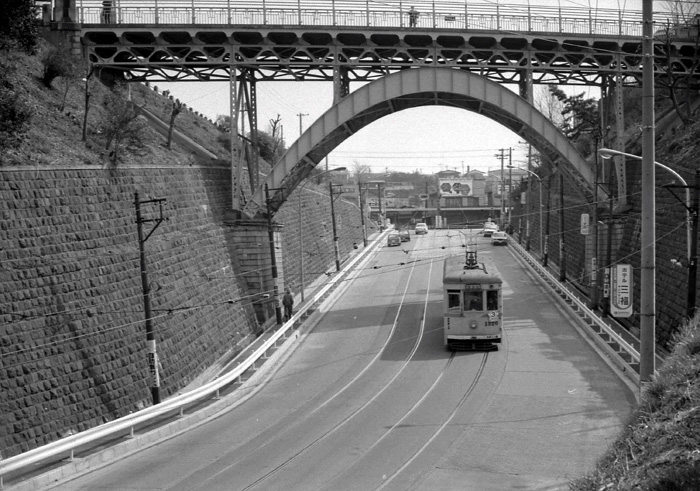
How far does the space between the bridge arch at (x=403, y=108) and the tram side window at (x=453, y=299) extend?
42.7ft

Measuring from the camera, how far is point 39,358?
22.2 m

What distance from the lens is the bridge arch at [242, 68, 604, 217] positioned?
41.3 m

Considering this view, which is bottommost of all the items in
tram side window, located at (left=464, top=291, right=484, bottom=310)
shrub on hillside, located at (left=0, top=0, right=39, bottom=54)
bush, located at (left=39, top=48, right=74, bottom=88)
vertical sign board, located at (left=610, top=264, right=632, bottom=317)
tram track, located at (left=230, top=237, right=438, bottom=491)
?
tram track, located at (left=230, top=237, right=438, bottom=491)

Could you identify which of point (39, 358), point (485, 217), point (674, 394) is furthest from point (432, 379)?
point (485, 217)

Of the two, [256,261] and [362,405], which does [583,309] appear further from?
[362,405]

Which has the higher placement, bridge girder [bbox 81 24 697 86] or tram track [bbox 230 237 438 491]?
bridge girder [bbox 81 24 697 86]

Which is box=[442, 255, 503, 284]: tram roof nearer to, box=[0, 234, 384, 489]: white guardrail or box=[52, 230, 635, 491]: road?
box=[52, 230, 635, 491]: road

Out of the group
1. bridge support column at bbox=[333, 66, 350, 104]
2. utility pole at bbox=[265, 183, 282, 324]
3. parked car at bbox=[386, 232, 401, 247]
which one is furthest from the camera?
parked car at bbox=[386, 232, 401, 247]

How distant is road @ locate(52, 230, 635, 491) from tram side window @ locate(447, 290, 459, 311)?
1966 mm

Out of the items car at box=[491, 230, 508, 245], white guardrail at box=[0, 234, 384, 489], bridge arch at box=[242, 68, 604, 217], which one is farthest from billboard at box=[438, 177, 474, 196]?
white guardrail at box=[0, 234, 384, 489]

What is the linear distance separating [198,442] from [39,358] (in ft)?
16.3

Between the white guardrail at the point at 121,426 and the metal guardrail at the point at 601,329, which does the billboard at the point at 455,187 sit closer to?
the metal guardrail at the point at 601,329

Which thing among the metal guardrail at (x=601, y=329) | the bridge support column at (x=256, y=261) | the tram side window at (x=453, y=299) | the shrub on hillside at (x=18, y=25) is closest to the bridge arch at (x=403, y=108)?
the bridge support column at (x=256, y=261)

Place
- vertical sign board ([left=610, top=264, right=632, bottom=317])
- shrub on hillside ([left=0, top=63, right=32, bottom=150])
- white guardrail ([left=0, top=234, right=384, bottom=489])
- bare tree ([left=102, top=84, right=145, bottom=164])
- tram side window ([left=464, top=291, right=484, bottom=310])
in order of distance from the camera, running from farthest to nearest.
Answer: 1. bare tree ([left=102, top=84, right=145, bottom=164])
2. tram side window ([left=464, top=291, right=484, bottom=310])
3. vertical sign board ([left=610, top=264, right=632, bottom=317])
4. shrub on hillside ([left=0, top=63, right=32, bottom=150])
5. white guardrail ([left=0, top=234, right=384, bottom=489])
